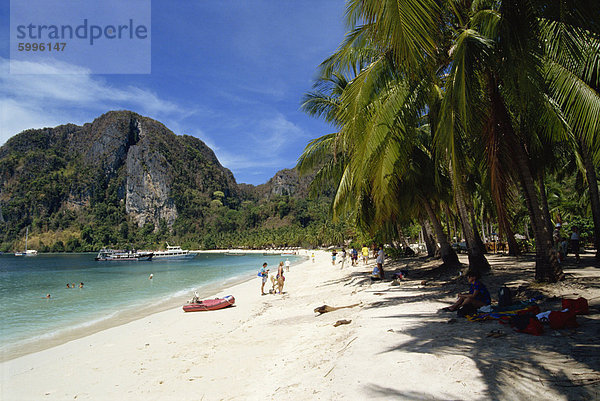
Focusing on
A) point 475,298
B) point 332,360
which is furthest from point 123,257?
point 475,298

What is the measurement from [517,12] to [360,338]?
14.8 ft

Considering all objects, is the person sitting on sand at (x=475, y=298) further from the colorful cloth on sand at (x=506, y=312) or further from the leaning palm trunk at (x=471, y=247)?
the leaning palm trunk at (x=471, y=247)

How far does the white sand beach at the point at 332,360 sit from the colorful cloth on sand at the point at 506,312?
176 millimetres

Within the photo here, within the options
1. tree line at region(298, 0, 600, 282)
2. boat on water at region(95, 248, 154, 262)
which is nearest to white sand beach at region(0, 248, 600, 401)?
tree line at region(298, 0, 600, 282)

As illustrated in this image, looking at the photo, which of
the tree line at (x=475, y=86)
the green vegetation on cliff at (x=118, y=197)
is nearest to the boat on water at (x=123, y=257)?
the green vegetation on cliff at (x=118, y=197)

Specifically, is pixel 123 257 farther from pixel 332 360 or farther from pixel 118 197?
pixel 118 197

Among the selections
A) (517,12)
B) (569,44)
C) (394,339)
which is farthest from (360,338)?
(569,44)

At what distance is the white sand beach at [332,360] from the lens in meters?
2.85

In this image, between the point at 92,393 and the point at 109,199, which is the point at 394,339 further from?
the point at 109,199

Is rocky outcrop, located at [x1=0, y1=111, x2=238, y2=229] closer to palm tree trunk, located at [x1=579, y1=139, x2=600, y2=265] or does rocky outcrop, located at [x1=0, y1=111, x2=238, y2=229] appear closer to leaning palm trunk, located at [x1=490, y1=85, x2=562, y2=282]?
palm tree trunk, located at [x1=579, y1=139, x2=600, y2=265]

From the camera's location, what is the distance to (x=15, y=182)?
151500 millimetres

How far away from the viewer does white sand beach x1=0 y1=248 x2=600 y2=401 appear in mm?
2854

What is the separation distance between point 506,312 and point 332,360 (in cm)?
261

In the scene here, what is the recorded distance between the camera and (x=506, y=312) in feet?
15.1
